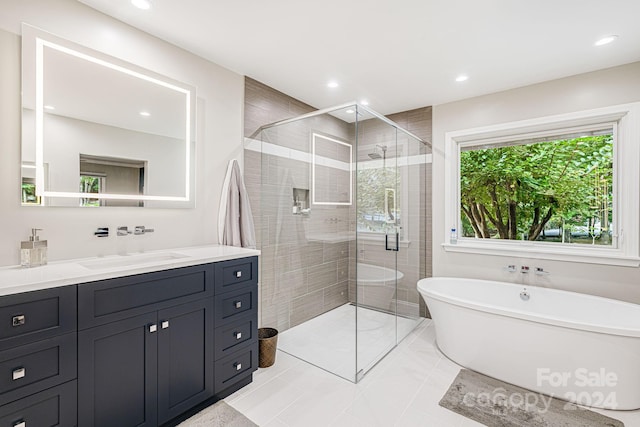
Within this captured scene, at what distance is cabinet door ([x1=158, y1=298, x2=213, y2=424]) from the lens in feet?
5.68

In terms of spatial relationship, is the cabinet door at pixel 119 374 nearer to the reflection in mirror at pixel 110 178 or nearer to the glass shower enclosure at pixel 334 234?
the reflection in mirror at pixel 110 178

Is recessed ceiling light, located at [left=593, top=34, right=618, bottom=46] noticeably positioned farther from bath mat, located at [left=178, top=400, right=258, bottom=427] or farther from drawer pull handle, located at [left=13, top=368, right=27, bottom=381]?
drawer pull handle, located at [left=13, top=368, right=27, bottom=381]

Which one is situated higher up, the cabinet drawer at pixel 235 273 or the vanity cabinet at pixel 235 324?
the cabinet drawer at pixel 235 273

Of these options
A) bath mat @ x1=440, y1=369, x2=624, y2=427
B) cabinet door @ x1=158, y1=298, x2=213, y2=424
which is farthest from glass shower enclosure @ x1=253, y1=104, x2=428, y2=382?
cabinet door @ x1=158, y1=298, x2=213, y2=424

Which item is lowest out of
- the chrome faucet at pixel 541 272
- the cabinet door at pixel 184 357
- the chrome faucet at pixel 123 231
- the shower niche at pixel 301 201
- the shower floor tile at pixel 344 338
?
the shower floor tile at pixel 344 338

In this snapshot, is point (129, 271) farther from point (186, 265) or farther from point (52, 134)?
point (52, 134)

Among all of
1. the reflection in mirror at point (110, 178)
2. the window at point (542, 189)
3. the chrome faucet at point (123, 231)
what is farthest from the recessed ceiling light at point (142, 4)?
the window at point (542, 189)

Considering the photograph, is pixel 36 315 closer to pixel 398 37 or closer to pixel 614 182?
pixel 398 37

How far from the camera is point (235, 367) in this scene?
2.15 metres

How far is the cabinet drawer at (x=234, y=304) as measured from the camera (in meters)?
2.04

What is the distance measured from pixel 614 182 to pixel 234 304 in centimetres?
344

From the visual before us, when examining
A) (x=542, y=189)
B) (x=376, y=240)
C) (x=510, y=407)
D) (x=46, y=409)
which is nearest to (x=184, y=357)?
(x=46, y=409)

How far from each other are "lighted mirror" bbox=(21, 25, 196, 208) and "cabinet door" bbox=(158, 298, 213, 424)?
0.86 m

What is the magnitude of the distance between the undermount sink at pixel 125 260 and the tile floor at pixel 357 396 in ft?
3.53
